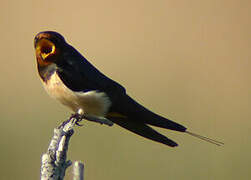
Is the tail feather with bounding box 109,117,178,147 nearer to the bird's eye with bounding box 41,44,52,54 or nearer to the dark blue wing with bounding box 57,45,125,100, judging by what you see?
the dark blue wing with bounding box 57,45,125,100

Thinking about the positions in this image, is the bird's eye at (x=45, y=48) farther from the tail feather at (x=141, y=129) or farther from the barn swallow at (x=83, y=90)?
the tail feather at (x=141, y=129)

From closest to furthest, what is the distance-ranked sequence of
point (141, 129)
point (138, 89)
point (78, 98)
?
point (78, 98) < point (141, 129) < point (138, 89)

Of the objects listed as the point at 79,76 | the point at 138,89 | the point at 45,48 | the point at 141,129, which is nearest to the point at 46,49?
the point at 45,48

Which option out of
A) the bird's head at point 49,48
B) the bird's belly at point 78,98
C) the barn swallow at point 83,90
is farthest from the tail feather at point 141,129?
the bird's head at point 49,48

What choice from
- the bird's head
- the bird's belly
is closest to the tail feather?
the bird's belly

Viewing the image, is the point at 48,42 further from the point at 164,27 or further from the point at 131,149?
the point at 164,27

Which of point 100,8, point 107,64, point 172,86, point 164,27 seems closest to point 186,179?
point 172,86

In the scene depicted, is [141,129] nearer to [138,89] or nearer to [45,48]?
[45,48]
